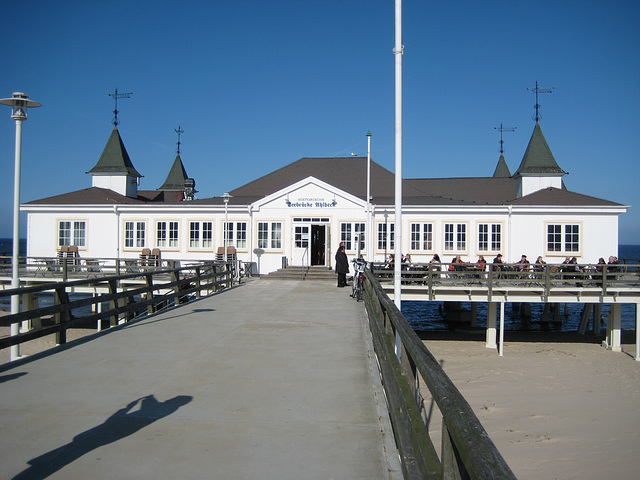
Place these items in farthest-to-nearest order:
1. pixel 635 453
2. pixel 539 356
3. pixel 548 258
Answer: pixel 548 258 → pixel 539 356 → pixel 635 453

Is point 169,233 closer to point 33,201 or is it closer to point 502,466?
point 33,201

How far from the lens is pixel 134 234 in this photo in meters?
27.7

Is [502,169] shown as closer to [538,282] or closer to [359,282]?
[538,282]

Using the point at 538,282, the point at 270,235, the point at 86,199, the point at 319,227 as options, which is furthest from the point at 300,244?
the point at 86,199

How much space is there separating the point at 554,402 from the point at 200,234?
19092 millimetres

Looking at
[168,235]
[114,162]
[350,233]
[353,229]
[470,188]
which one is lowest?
[168,235]

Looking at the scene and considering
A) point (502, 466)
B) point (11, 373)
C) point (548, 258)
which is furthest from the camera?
point (548, 258)

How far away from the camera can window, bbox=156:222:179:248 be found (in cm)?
2745

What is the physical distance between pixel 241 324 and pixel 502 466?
9.42 m

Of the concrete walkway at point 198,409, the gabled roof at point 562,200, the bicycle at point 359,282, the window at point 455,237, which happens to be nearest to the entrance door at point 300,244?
the window at point 455,237

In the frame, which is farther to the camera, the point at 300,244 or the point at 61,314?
the point at 300,244

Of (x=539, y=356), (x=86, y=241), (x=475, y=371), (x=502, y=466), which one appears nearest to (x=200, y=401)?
(x=502, y=466)

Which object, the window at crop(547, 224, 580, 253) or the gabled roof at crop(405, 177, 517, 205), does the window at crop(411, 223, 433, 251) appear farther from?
the gabled roof at crop(405, 177, 517, 205)

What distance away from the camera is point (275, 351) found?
841 cm
